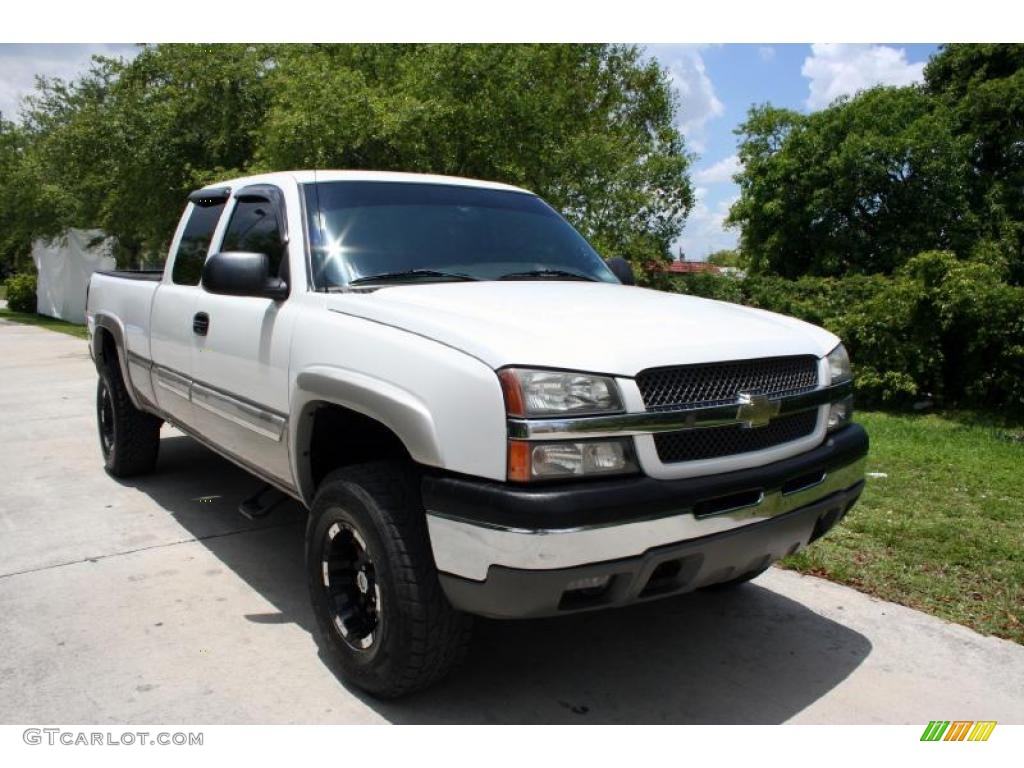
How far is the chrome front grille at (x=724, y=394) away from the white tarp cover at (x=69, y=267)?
2120 cm

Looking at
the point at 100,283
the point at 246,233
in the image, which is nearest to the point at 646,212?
the point at 100,283

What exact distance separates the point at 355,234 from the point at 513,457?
61.9 inches

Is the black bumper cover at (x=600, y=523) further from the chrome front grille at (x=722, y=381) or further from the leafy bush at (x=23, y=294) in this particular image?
the leafy bush at (x=23, y=294)

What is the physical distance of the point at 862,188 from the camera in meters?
18.8

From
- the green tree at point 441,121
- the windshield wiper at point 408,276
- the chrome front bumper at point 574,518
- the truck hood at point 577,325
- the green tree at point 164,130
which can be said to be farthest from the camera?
the green tree at point 164,130

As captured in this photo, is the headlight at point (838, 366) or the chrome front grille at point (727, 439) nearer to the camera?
the chrome front grille at point (727, 439)

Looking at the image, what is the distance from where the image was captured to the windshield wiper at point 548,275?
3730mm

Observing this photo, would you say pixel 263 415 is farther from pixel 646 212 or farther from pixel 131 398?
pixel 646 212

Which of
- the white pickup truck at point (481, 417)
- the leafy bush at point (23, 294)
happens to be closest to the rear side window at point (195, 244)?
the white pickup truck at point (481, 417)

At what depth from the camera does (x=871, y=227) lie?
19.3 metres

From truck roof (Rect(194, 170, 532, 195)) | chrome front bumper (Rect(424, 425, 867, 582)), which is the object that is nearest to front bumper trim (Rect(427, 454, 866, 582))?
chrome front bumper (Rect(424, 425, 867, 582))

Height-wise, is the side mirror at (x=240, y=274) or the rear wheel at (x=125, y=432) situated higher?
the side mirror at (x=240, y=274)

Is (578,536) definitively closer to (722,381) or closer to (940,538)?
(722,381)

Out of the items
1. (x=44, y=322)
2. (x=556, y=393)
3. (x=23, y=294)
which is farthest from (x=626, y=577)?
(x=23, y=294)
